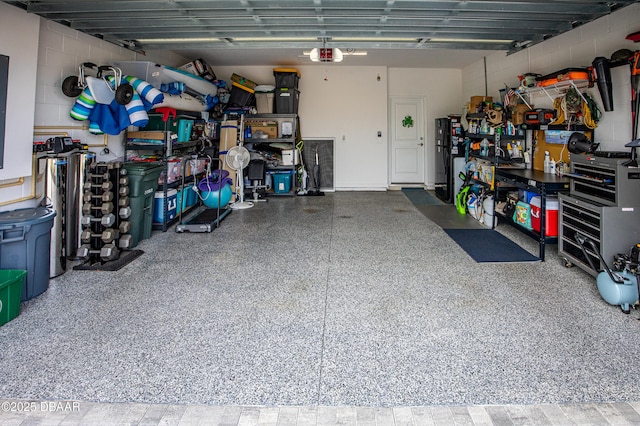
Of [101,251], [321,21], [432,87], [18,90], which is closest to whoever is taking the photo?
[18,90]

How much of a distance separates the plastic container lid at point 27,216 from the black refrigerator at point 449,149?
6.34 metres

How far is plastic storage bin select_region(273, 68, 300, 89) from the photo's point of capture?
8406mm

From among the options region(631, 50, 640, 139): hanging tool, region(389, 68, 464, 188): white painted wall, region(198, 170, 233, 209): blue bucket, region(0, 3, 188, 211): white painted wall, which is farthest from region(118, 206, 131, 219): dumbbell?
region(389, 68, 464, 188): white painted wall

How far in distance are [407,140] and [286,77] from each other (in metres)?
3.32

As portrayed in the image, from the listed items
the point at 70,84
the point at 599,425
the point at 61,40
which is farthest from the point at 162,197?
the point at 599,425

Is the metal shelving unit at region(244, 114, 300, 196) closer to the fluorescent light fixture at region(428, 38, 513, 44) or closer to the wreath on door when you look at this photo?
the wreath on door

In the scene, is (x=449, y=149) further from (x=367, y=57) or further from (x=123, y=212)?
(x=123, y=212)

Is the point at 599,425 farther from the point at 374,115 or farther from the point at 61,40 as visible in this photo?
the point at 374,115

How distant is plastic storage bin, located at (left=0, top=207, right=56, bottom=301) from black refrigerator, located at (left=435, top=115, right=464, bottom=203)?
21.0 ft

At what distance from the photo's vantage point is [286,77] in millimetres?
8469

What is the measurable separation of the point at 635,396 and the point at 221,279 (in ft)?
10.1

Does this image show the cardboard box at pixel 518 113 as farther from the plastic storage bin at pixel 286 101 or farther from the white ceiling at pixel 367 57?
the plastic storage bin at pixel 286 101

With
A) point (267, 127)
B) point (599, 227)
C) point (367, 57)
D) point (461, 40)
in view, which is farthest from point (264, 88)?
point (599, 227)

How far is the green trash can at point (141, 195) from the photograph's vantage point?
15.3 feet
